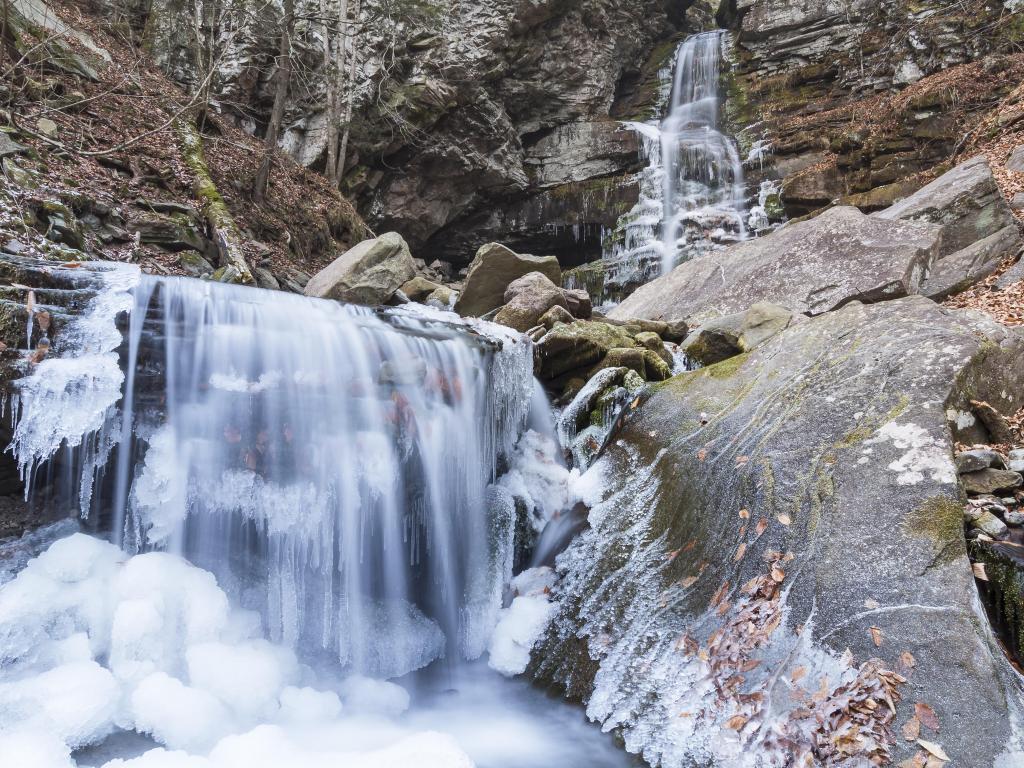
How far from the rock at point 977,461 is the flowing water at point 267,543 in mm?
2592

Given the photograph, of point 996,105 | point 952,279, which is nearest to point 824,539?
point 952,279

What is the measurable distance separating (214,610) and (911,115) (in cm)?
1524

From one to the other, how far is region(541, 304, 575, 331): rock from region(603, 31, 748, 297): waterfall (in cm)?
638

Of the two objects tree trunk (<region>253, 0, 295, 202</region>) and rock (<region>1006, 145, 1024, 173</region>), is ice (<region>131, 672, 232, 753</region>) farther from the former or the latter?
rock (<region>1006, 145, 1024, 173</region>)

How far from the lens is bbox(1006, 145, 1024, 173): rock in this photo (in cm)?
838

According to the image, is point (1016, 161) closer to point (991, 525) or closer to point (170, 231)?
point (991, 525)

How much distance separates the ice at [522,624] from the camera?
416cm

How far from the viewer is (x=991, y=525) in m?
2.84

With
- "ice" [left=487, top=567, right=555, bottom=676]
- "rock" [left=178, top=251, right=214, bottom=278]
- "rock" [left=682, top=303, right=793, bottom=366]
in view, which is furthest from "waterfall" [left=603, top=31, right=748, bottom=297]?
"ice" [left=487, top=567, right=555, bottom=676]

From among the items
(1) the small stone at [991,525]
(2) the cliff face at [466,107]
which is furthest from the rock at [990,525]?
(2) the cliff face at [466,107]

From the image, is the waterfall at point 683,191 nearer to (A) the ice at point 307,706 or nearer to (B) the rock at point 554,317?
(B) the rock at point 554,317

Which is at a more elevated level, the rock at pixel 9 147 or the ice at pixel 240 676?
the rock at pixel 9 147

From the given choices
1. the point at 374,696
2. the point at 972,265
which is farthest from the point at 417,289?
the point at 972,265

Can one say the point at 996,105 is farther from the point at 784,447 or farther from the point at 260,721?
the point at 260,721
